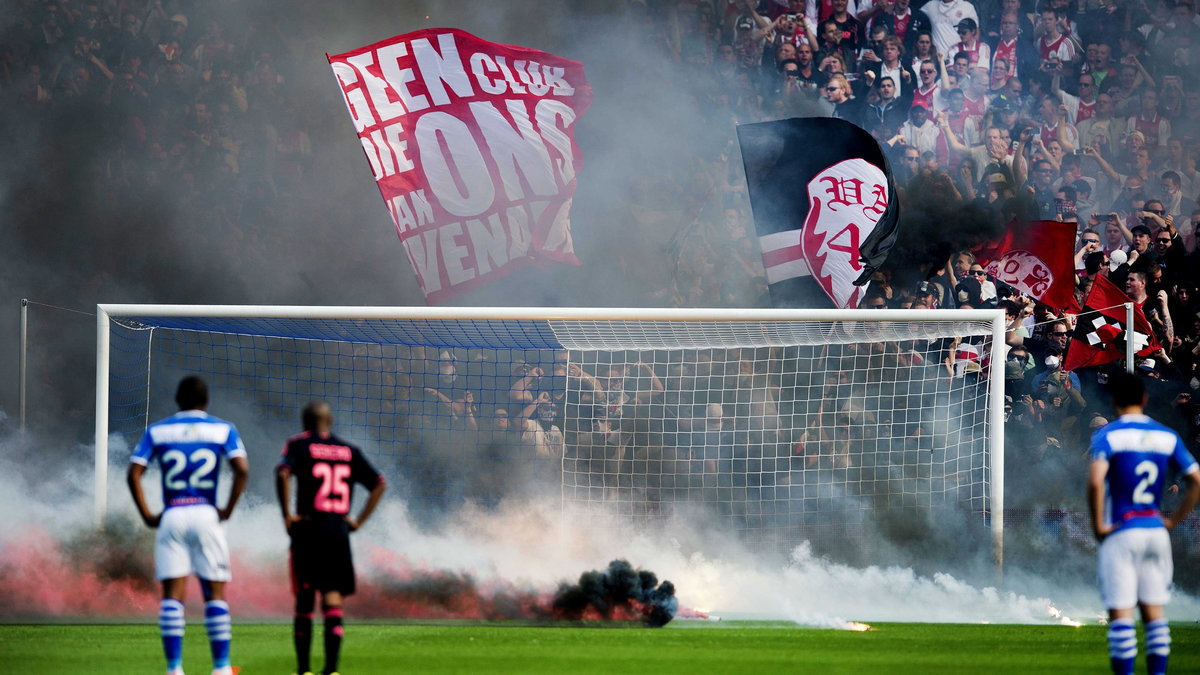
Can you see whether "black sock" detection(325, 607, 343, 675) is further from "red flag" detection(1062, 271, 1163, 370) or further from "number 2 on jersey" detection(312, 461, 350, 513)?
"red flag" detection(1062, 271, 1163, 370)

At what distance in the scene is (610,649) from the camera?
6055 mm

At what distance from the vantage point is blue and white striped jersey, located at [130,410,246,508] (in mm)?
4664

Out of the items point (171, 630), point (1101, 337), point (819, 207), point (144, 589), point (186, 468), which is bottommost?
point (144, 589)

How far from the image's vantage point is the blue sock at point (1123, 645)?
4453 millimetres

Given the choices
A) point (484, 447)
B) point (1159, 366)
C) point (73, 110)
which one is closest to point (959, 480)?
point (1159, 366)

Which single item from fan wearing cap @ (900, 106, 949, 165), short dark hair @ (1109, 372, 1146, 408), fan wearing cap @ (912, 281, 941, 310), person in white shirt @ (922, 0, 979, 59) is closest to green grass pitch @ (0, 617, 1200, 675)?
short dark hair @ (1109, 372, 1146, 408)

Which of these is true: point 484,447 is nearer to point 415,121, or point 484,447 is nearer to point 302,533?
point 415,121

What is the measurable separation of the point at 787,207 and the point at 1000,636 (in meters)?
5.09

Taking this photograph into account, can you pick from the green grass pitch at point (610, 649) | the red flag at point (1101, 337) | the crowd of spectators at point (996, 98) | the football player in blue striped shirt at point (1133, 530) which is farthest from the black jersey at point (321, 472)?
the red flag at point (1101, 337)

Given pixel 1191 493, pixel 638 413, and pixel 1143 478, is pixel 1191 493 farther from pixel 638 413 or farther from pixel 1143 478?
pixel 638 413

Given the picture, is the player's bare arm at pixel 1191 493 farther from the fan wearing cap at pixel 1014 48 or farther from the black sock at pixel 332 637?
the fan wearing cap at pixel 1014 48

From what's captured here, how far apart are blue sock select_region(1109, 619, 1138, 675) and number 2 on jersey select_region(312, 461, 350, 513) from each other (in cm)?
288

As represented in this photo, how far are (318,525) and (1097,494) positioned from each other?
2848 mm

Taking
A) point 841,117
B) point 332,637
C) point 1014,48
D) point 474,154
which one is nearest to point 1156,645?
point 332,637
